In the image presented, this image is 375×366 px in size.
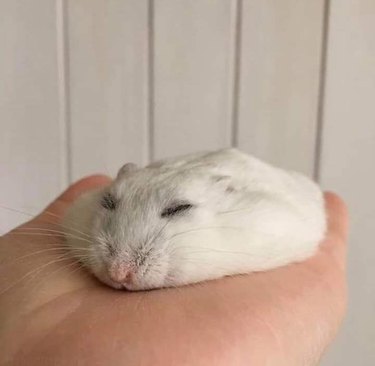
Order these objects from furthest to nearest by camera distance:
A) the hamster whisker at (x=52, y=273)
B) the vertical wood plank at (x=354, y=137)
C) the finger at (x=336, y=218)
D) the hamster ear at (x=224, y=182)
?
the vertical wood plank at (x=354, y=137)
the finger at (x=336, y=218)
the hamster ear at (x=224, y=182)
the hamster whisker at (x=52, y=273)

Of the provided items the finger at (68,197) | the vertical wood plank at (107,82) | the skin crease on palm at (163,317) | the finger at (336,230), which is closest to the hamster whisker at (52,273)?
the skin crease on palm at (163,317)

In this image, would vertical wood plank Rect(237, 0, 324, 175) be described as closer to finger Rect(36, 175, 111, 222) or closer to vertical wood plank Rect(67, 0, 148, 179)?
vertical wood plank Rect(67, 0, 148, 179)

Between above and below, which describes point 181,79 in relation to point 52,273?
above

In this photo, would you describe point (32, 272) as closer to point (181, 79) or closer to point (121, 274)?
point (121, 274)

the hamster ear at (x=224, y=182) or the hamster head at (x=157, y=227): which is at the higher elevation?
the hamster ear at (x=224, y=182)

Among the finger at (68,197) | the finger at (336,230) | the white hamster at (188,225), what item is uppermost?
the white hamster at (188,225)

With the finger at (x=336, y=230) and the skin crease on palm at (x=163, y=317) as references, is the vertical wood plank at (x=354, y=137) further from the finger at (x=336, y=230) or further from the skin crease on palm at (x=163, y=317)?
the skin crease on palm at (x=163, y=317)

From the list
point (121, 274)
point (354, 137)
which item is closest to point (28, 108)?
point (354, 137)
